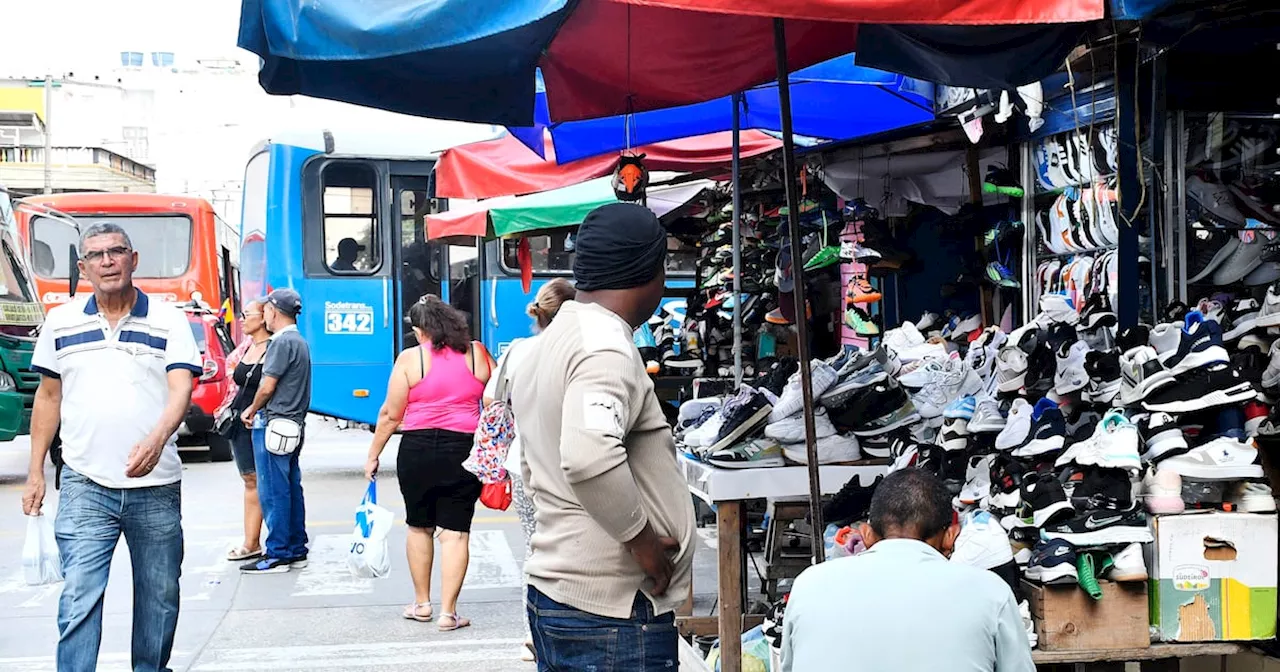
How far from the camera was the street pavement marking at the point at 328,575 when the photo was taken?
28.5ft

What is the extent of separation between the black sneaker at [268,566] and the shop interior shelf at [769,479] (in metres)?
4.76

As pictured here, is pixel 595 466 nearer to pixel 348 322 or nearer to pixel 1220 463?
pixel 1220 463

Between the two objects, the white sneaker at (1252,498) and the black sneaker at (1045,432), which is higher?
the black sneaker at (1045,432)

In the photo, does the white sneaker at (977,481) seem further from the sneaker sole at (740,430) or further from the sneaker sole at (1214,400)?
the sneaker sole at (740,430)

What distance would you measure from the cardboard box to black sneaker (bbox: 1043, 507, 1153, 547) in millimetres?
81

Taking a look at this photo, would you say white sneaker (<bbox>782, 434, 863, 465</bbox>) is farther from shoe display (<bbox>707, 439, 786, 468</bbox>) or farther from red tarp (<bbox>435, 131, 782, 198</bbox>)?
red tarp (<bbox>435, 131, 782, 198</bbox>)

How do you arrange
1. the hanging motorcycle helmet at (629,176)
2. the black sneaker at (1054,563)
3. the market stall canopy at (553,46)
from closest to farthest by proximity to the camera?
the market stall canopy at (553,46), the black sneaker at (1054,563), the hanging motorcycle helmet at (629,176)

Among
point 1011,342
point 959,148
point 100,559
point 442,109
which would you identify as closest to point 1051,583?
point 1011,342

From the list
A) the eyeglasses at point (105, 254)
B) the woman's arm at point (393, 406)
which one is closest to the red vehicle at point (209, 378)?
the woman's arm at point (393, 406)

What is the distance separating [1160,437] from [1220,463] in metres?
0.21

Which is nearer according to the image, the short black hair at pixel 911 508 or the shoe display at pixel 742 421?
the short black hair at pixel 911 508

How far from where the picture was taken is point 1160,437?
4.46 meters

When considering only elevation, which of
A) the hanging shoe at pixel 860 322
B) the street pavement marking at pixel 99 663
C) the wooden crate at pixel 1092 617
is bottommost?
the street pavement marking at pixel 99 663

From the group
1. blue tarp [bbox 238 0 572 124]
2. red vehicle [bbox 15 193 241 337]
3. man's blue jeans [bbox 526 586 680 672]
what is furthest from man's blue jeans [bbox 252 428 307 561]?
red vehicle [bbox 15 193 241 337]
